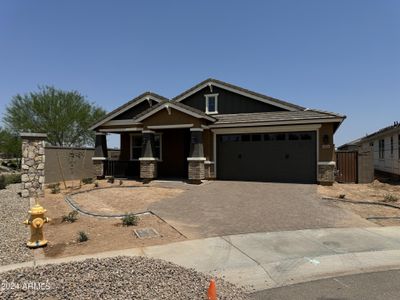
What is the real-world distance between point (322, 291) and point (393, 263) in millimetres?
2332

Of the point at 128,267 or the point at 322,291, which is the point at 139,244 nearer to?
the point at 128,267

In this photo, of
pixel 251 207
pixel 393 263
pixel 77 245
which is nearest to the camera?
pixel 393 263

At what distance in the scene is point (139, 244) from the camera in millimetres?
7562

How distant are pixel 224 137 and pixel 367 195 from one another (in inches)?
321

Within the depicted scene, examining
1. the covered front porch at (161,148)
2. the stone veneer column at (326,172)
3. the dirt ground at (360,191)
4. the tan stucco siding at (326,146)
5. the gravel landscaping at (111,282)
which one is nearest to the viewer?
the gravel landscaping at (111,282)

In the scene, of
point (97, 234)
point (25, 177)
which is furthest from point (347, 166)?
point (25, 177)

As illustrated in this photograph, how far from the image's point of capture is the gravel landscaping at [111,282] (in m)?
4.23

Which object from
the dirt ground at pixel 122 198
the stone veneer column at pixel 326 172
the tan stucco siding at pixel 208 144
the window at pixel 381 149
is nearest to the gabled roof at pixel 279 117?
the tan stucco siding at pixel 208 144

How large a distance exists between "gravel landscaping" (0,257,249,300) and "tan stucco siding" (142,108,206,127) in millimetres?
12525

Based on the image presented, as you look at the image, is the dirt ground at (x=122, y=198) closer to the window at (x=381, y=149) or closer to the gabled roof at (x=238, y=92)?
the gabled roof at (x=238, y=92)

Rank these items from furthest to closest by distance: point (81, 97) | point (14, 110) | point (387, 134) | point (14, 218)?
point (81, 97) → point (14, 110) → point (387, 134) → point (14, 218)

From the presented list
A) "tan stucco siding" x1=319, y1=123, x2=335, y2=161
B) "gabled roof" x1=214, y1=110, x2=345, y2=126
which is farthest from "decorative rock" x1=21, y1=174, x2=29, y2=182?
"tan stucco siding" x1=319, y1=123, x2=335, y2=161

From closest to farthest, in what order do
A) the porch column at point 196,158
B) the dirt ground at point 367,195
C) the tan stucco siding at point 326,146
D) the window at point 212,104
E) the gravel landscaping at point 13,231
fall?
1. the gravel landscaping at point 13,231
2. the dirt ground at point 367,195
3. the tan stucco siding at point 326,146
4. the porch column at point 196,158
5. the window at point 212,104

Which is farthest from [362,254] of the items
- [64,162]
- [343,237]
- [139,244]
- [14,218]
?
[64,162]
